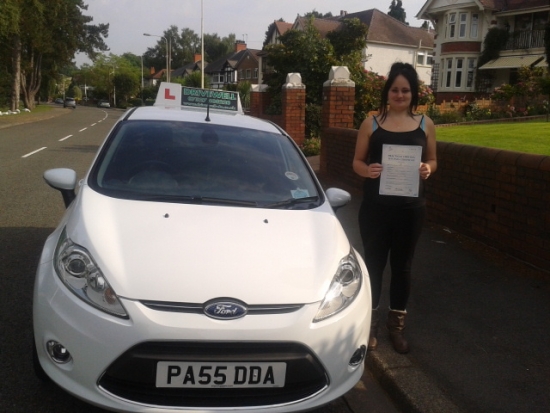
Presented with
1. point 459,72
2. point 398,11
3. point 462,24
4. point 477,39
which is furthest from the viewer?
point 398,11

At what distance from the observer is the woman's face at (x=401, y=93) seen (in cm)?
381

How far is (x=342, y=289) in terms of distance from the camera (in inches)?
121

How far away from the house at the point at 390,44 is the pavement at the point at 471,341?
46322 mm

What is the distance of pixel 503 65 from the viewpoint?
35.7 m

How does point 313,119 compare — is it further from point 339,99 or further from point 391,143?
point 391,143

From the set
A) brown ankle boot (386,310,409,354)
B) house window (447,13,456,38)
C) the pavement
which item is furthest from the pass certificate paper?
house window (447,13,456,38)

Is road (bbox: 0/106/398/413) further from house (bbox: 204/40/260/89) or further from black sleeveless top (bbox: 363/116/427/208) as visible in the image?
house (bbox: 204/40/260/89)

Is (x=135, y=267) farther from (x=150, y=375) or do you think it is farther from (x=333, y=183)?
(x=333, y=183)

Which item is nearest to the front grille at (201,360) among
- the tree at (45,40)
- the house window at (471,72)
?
the tree at (45,40)

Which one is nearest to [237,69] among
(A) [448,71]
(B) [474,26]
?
(A) [448,71]

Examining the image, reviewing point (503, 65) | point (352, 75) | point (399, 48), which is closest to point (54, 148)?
point (352, 75)

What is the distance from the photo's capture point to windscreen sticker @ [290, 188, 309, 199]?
3.90m

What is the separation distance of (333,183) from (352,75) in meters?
5.78

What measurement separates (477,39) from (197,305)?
4043cm
